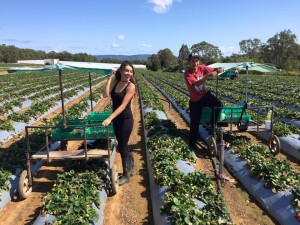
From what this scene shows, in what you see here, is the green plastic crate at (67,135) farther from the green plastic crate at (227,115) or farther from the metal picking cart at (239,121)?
the green plastic crate at (227,115)

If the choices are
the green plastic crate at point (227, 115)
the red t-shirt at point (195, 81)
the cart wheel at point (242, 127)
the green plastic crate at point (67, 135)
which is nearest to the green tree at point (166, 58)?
the green plastic crate at point (227, 115)

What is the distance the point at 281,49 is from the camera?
100812 millimetres

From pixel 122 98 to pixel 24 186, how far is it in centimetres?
277

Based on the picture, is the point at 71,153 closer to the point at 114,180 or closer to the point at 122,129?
the point at 114,180

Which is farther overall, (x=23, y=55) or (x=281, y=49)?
(x=23, y=55)

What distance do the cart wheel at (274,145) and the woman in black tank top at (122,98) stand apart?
4.56 meters

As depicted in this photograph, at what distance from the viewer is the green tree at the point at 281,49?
321ft

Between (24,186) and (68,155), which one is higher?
(68,155)

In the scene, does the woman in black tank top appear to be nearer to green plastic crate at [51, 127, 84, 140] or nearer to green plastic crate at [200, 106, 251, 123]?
green plastic crate at [51, 127, 84, 140]

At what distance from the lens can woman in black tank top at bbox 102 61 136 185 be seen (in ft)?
21.1

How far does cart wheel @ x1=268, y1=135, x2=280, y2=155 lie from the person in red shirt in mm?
1777

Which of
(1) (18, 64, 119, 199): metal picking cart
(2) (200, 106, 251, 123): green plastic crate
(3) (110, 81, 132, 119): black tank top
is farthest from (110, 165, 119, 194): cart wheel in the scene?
(2) (200, 106, 251, 123): green plastic crate

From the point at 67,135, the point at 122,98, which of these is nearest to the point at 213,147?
the point at 122,98

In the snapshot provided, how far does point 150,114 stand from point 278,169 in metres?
7.36
